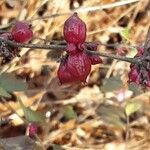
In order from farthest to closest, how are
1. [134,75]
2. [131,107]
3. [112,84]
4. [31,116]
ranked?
[131,107] < [112,84] < [31,116] < [134,75]

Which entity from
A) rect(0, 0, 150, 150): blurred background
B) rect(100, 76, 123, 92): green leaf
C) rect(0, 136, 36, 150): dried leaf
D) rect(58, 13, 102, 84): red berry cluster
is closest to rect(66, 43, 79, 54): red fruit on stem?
rect(58, 13, 102, 84): red berry cluster

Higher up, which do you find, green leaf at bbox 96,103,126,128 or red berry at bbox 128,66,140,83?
red berry at bbox 128,66,140,83

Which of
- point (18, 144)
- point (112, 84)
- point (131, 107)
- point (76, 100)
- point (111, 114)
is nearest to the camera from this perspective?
point (18, 144)

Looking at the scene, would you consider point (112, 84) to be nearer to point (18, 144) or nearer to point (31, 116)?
point (31, 116)

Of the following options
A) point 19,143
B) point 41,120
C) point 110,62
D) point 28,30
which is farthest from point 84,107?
point 28,30

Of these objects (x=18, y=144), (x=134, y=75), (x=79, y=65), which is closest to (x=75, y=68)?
(x=79, y=65)

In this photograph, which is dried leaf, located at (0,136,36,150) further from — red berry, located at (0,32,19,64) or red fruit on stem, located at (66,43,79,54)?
red fruit on stem, located at (66,43,79,54)

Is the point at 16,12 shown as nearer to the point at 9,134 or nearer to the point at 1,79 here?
the point at 9,134
